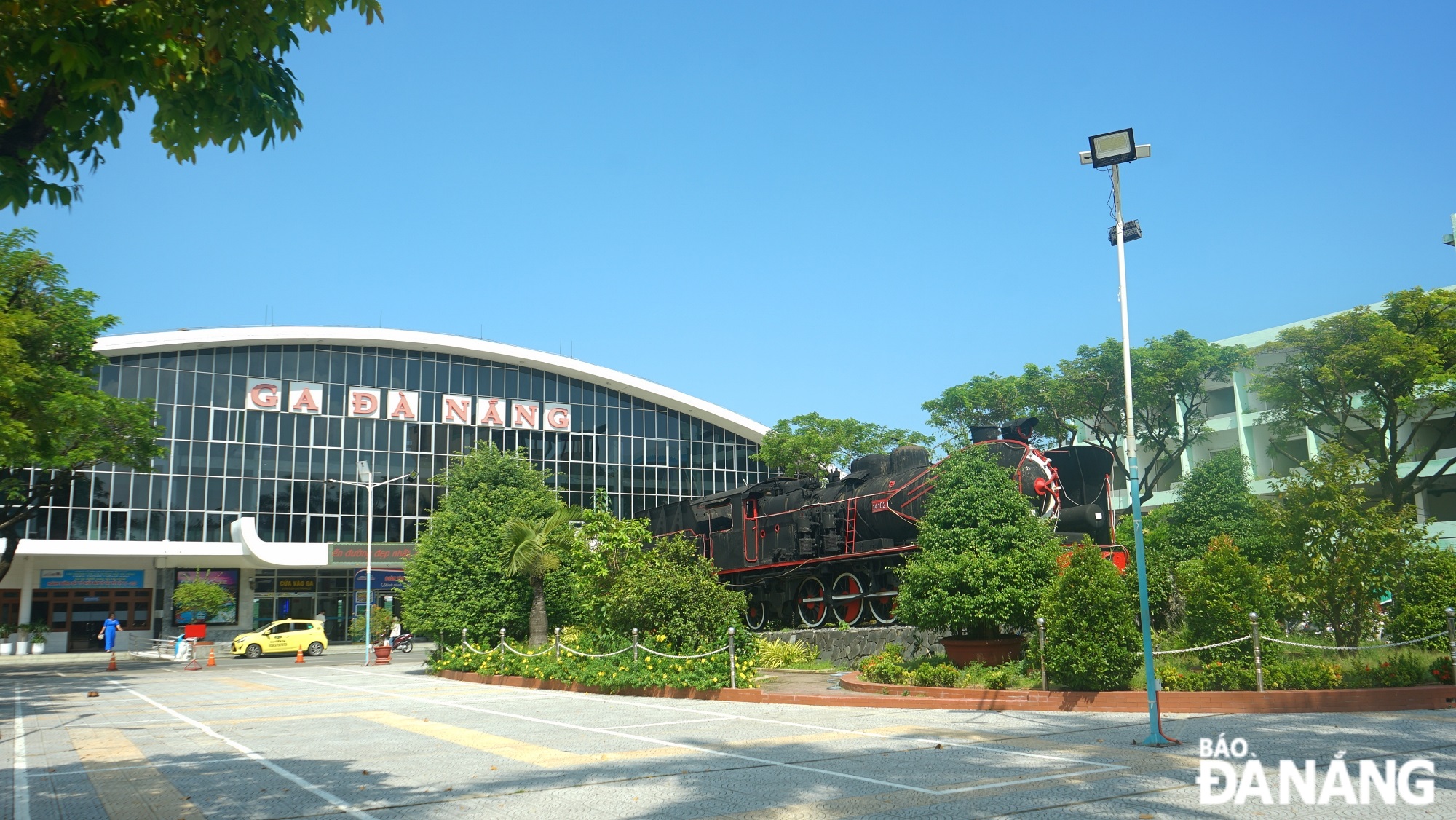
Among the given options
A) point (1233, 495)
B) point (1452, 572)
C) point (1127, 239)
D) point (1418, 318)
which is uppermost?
point (1418, 318)

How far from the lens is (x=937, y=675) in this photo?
16.5 m

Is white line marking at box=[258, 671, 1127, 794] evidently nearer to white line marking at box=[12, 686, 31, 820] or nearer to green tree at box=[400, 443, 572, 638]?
white line marking at box=[12, 686, 31, 820]

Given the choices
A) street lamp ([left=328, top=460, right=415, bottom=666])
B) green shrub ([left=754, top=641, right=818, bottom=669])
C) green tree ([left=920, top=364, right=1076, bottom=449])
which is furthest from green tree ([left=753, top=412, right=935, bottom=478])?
green shrub ([left=754, top=641, right=818, bottom=669])

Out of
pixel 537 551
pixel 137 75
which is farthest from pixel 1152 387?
pixel 137 75

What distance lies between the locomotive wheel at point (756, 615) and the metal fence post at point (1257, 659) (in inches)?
617

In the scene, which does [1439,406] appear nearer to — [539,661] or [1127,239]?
[1127,239]

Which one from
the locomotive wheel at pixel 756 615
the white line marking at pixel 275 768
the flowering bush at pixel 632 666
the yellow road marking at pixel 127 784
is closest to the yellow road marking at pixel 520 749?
the white line marking at pixel 275 768

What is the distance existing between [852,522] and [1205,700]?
11479 millimetres

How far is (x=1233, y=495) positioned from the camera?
27.2 metres

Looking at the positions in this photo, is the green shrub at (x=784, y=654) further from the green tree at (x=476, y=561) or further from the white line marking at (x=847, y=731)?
the green tree at (x=476, y=561)

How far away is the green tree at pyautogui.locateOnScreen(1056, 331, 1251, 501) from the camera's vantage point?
40.1 meters

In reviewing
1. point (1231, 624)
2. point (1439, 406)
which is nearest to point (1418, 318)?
point (1439, 406)

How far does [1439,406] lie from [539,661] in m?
28.9

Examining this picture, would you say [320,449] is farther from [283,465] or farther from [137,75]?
[137,75]
